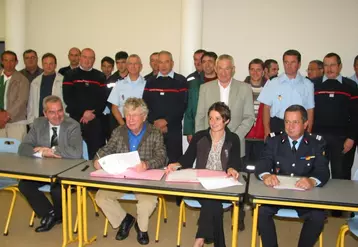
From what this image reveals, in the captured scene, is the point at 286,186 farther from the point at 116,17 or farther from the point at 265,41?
the point at 116,17

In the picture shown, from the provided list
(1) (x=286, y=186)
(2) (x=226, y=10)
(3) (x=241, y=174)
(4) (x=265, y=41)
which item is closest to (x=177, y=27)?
(2) (x=226, y=10)

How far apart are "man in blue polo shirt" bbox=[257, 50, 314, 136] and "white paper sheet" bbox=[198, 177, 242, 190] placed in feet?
4.59

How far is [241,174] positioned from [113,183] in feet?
3.41

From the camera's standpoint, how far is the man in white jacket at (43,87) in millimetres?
4719

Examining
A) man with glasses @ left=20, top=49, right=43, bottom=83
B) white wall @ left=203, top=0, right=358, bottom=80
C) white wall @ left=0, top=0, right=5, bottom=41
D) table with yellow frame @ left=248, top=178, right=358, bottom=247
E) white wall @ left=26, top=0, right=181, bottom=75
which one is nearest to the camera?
table with yellow frame @ left=248, top=178, right=358, bottom=247

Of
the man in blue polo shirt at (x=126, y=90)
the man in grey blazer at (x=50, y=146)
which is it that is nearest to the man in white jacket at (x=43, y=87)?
the man in blue polo shirt at (x=126, y=90)

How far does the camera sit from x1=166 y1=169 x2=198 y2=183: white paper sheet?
8.76 ft

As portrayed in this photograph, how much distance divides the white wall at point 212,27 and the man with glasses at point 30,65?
1.51 metres

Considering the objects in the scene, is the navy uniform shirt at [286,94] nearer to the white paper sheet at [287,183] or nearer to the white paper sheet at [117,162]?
the white paper sheet at [287,183]

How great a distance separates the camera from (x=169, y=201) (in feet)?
14.4

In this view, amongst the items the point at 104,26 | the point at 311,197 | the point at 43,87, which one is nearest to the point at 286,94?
the point at 311,197

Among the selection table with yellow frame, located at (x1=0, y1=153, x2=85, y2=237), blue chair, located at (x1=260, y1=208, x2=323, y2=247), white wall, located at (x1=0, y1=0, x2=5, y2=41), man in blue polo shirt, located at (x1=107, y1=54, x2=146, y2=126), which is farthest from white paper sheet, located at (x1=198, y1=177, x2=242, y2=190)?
white wall, located at (x1=0, y1=0, x2=5, y2=41)

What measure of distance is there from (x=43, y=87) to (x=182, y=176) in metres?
2.84

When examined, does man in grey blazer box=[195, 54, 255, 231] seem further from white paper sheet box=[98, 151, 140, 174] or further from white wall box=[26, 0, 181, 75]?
white wall box=[26, 0, 181, 75]
